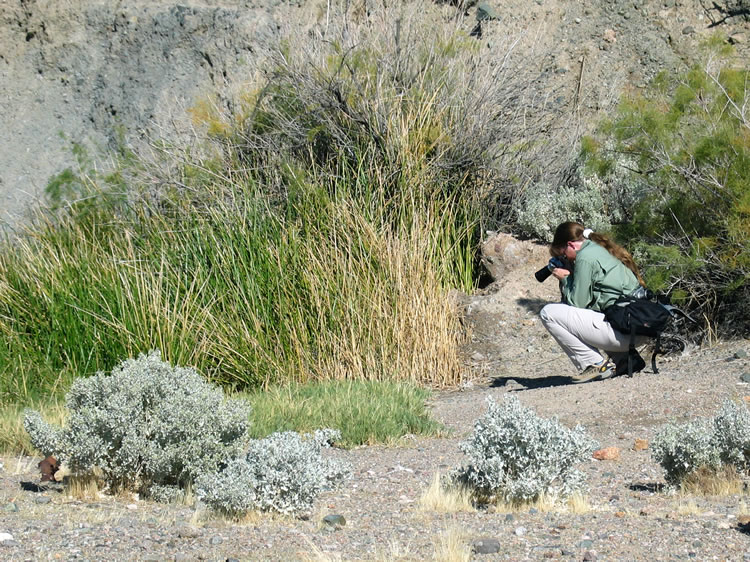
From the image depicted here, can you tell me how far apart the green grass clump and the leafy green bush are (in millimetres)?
2828

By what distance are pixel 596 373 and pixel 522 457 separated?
140 inches

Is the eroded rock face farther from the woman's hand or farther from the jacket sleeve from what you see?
the jacket sleeve

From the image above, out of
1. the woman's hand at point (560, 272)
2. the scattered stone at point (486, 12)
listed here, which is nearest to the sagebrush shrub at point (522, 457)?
the woman's hand at point (560, 272)

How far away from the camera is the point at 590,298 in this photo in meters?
7.54

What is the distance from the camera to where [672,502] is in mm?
4277

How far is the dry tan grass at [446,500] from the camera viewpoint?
14.1 ft

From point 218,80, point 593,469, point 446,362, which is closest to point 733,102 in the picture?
point 446,362

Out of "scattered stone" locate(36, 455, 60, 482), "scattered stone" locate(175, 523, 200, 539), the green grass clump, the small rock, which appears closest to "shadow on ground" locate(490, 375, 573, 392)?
the green grass clump

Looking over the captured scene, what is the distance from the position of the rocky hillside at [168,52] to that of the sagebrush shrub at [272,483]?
11.1 metres

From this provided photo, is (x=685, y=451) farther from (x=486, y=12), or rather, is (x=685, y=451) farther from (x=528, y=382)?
(x=486, y=12)

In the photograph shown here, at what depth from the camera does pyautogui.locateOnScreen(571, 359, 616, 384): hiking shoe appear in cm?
768

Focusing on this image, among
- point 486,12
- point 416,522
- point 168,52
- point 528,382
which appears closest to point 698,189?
point 528,382

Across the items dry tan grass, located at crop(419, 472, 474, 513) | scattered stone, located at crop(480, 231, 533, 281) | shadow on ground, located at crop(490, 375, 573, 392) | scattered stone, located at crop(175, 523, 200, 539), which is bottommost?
shadow on ground, located at crop(490, 375, 573, 392)

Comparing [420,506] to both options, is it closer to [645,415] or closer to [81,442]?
[81,442]
